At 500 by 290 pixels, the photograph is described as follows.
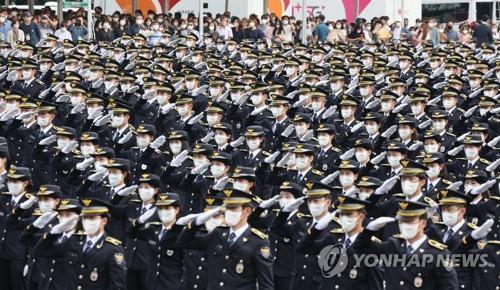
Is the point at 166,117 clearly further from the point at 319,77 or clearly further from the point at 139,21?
the point at 139,21

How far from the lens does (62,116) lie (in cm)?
1855

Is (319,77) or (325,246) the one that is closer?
(325,246)

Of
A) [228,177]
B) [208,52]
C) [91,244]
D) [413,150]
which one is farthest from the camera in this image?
[208,52]

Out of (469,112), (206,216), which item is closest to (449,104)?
(469,112)

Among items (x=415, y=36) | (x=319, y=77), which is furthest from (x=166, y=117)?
(x=415, y=36)

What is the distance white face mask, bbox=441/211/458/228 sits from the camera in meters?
11.2

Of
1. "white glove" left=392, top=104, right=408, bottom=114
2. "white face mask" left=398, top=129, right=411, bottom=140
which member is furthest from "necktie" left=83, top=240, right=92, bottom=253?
"white glove" left=392, top=104, right=408, bottom=114

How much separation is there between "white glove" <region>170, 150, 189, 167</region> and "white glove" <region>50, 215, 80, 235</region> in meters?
3.28

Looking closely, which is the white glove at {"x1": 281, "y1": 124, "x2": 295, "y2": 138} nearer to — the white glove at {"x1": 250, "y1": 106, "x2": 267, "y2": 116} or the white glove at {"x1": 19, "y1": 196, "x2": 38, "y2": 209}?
Answer: the white glove at {"x1": 250, "y1": 106, "x2": 267, "y2": 116}

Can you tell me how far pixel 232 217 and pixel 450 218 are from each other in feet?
6.07

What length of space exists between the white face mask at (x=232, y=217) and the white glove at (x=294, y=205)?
0.95 meters

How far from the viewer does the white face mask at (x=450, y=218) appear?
440 inches

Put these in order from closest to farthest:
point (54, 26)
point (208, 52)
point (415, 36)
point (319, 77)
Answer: point (319, 77)
point (208, 52)
point (54, 26)
point (415, 36)

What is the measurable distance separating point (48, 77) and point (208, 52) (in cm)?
370
